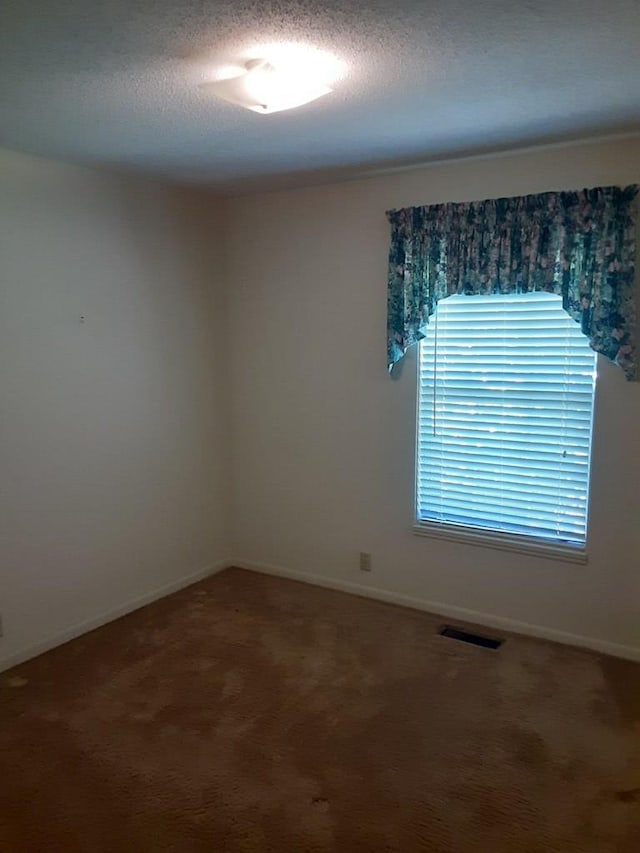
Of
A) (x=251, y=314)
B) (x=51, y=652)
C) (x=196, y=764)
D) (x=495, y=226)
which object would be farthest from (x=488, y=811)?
(x=251, y=314)

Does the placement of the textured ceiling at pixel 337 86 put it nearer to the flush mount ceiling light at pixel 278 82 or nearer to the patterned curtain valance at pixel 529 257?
the flush mount ceiling light at pixel 278 82

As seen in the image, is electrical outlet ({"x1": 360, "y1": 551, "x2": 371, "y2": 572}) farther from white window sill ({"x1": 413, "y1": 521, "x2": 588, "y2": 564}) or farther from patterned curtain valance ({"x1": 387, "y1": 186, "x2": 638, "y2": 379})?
patterned curtain valance ({"x1": 387, "y1": 186, "x2": 638, "y2": 379})

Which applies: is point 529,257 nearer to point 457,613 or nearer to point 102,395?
point 457,613

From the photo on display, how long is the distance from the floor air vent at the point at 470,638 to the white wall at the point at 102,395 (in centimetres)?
172

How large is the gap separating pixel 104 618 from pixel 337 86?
3008 mm

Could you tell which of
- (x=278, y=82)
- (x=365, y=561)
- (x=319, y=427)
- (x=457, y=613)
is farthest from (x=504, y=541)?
(x=278, y=82)

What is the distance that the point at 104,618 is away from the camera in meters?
Answer: 3.74

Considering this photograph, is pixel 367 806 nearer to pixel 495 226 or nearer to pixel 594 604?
pixel 594 604

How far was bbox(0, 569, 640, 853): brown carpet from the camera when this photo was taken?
7.13 feet

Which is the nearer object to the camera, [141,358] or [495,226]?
[495,226]

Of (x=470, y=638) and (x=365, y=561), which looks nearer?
(x=470, y=638)

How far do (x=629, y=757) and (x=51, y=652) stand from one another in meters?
2.75

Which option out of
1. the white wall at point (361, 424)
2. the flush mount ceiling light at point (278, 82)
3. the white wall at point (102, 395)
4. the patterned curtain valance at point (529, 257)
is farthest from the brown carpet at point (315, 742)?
the flush mount ceiling light at point (278, 82)

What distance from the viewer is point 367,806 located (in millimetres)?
2275
